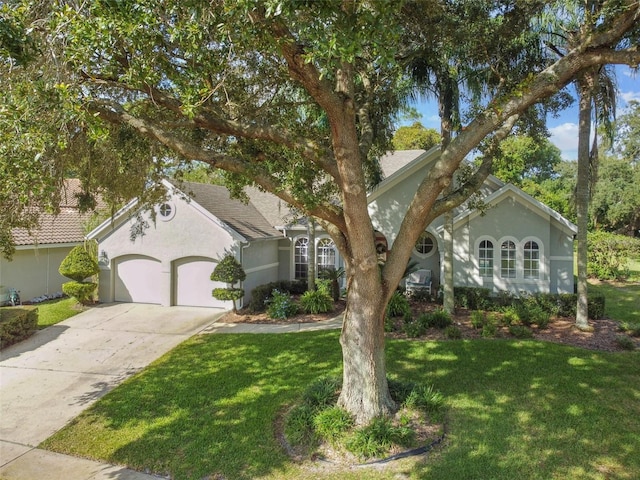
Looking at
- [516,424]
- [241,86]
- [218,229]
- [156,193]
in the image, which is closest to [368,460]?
[516,424]

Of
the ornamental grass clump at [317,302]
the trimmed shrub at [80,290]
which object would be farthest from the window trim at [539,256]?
the trimmed shrub at [80,290]

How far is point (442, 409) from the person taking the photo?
23.3 feet

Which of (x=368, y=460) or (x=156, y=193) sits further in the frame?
(x=156, y=193)

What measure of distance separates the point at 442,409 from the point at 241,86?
7.63 m

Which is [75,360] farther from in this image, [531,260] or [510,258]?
[531,260]

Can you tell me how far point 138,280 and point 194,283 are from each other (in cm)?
271

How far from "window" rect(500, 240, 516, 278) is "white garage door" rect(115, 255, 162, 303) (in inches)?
553

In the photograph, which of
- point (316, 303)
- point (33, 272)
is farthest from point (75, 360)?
point (33, 272)

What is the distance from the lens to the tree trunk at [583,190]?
11578mm

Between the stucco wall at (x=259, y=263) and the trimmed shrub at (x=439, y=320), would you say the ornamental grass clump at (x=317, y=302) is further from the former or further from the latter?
the trimmed shrub at (x=439, y=320)

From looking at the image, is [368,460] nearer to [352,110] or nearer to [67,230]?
[352,110]

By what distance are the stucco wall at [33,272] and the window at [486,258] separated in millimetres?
18342

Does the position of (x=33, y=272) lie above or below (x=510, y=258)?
below

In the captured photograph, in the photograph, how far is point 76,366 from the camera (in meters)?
10.3
